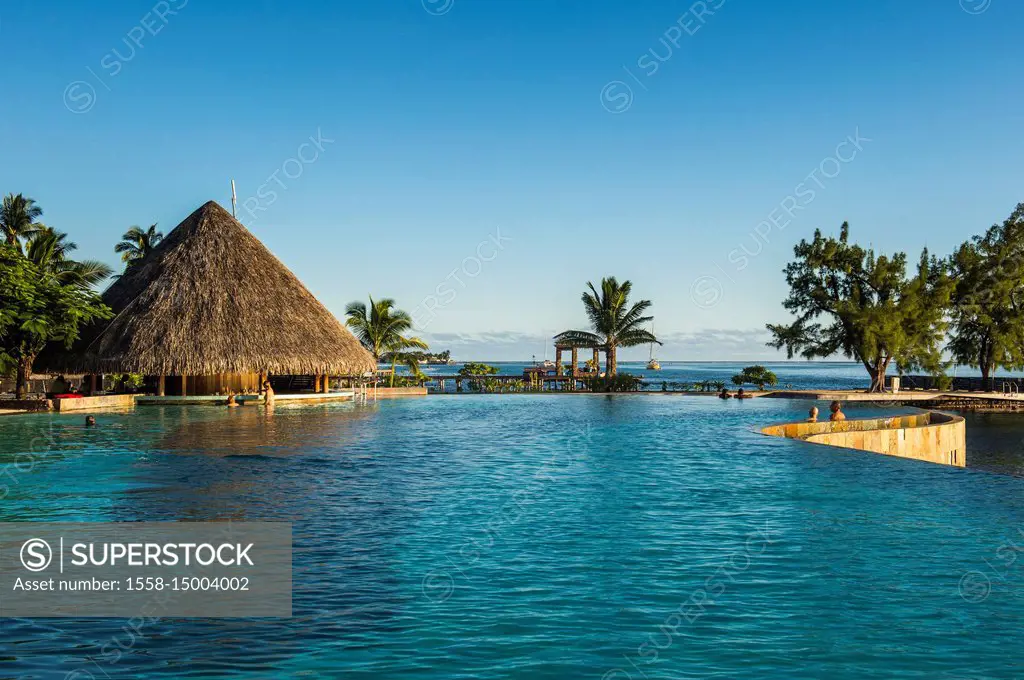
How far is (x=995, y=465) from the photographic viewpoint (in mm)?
21328

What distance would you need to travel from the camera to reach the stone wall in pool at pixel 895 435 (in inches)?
762

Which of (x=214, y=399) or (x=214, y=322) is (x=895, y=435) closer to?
(x=214, y=322)

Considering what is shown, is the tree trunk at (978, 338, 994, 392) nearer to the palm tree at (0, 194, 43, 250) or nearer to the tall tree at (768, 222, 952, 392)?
the tall tree at (768, 222, 952, 392)

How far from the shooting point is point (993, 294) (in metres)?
42.8

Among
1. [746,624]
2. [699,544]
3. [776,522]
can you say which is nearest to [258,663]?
[746,624]

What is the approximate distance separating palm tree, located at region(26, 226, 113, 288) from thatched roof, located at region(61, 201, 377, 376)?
10.6ft

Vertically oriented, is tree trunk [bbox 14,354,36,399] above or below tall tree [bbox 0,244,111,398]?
below

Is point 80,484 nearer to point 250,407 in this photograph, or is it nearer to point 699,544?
point 699,544

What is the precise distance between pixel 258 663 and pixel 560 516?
5.80m

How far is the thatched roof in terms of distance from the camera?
29.2 m

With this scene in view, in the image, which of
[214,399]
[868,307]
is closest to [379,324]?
[214,399]

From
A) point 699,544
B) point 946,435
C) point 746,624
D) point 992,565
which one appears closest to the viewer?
point 746,624

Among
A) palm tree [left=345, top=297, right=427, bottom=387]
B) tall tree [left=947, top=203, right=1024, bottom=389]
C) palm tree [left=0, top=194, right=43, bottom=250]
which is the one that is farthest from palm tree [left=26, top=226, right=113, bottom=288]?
tall tree [left=947, top=203, right=1024, bottom=389]

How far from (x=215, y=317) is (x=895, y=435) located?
23782 mm
